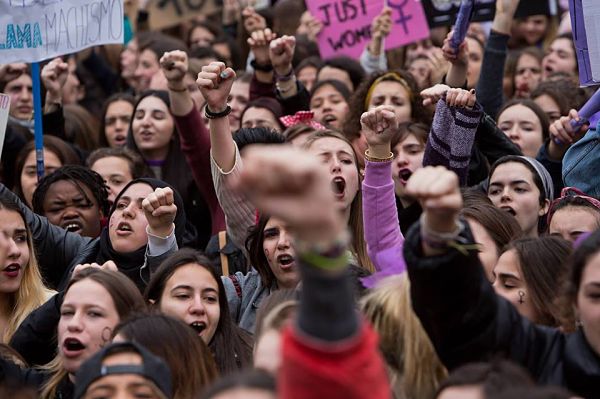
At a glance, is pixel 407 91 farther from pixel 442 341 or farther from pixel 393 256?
pixel 442 341

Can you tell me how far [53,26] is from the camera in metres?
6.35

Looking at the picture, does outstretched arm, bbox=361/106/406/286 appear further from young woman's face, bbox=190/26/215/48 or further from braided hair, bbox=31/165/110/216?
young woman's face, bbox=190/26/215/48

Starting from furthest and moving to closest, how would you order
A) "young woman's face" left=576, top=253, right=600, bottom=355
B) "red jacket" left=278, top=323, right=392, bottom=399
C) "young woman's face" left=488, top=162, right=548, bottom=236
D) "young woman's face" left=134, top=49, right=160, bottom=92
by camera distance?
"young woman's face" left=134, top=49, right=160, bottom=92 → "young woman's face" left=488, top=162, right=548, bottom=236 → "young woman's face" left=576, top=253, right=600, bottom=355 → "red jacket" left=278, top=323, right=392, bottom=399

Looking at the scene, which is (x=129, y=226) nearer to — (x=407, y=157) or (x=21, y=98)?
(x=407, y=157)

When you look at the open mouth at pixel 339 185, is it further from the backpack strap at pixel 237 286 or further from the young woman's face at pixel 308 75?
the young woman's face at pixel 308 75

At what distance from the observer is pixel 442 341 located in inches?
135

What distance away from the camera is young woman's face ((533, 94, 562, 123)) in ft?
24.5

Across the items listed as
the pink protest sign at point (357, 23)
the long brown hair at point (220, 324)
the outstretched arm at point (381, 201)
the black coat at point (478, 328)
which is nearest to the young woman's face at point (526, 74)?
the pink protest sign at point (357, 23)

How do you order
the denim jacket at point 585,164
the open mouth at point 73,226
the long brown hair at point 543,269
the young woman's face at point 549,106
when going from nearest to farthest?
1. the long brown hair at point 543,269
2. the denim jacket at point 585,164
3. the open mouth at point 73,226
4. the young woman's face at point 549,106

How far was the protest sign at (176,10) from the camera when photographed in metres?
10.9

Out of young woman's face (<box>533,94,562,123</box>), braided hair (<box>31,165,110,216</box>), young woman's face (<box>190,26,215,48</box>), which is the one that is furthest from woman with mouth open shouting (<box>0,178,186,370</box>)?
young woman's face (<box>190,26,215,48</box>)

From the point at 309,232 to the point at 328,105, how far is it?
213 inches

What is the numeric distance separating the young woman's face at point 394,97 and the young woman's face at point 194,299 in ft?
8.11

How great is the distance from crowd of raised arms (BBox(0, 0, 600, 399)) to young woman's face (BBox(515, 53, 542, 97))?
18 millimetres
